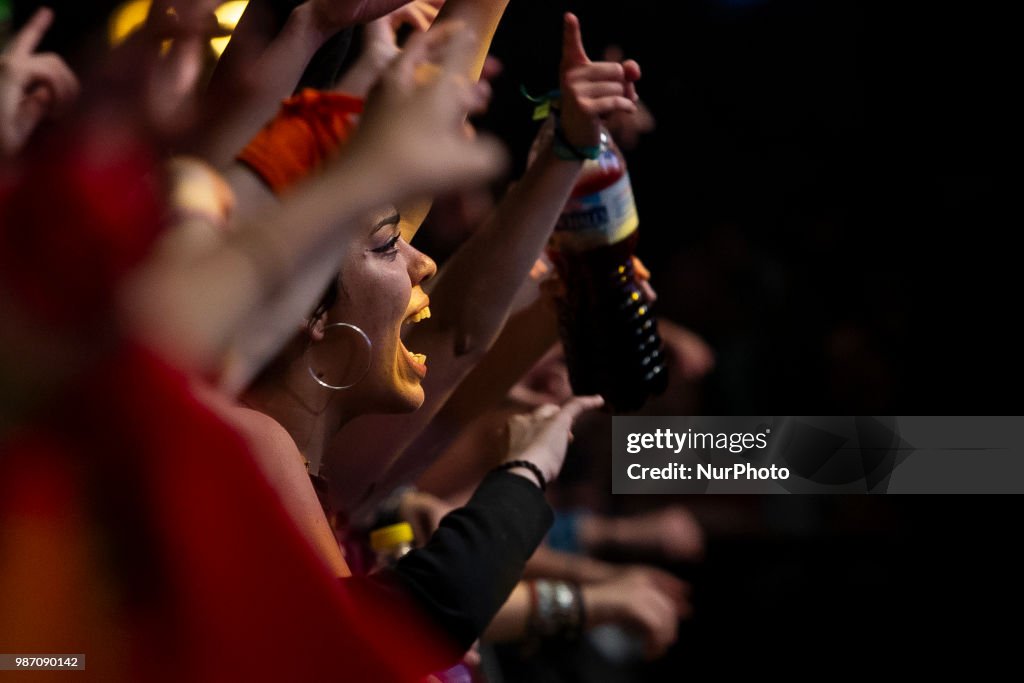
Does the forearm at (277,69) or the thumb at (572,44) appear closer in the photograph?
the forearm at (277,69)

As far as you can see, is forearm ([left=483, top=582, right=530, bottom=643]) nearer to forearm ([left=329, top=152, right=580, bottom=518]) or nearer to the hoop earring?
forearm ([left=329, top=152, right=580, bottom=518])

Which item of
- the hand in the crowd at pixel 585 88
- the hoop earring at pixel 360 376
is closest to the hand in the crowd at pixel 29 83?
the hoop earring at pixel 360 376

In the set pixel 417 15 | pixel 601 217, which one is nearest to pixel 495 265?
pixel 601 217

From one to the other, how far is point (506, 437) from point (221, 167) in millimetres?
610

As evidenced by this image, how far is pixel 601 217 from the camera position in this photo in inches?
59.8

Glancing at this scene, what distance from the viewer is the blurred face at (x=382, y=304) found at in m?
1.29

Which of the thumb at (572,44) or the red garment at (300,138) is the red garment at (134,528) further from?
the thumb at (572,44)

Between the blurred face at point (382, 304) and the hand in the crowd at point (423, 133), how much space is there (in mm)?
516

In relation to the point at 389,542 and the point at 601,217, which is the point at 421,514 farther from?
the point at 601,217

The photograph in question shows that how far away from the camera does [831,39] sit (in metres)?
3.32

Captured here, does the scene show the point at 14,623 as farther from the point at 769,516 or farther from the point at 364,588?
the point at 769,516

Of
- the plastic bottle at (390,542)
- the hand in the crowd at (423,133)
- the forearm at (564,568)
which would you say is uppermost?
the hand in the crowd at (423,133)

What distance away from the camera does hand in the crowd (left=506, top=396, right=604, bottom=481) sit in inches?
56.5

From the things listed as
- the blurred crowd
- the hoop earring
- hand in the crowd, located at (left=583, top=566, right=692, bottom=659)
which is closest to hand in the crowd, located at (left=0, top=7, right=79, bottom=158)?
the blurred crowd
